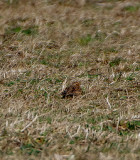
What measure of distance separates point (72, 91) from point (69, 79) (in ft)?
1.79

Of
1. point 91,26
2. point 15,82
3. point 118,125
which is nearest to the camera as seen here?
point 118,125

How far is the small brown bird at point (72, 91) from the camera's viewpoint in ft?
14.7

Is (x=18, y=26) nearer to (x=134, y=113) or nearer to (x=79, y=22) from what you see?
(x=79, y=22)

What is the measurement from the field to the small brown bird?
79 mm

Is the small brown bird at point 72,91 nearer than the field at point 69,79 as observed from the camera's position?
No

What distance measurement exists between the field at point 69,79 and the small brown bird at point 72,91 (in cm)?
8

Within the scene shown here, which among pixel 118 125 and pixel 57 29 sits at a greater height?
pixel 57 29

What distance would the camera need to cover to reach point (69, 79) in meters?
5.04

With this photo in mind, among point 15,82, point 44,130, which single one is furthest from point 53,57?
point 44,130

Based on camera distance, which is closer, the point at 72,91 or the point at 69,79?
the point at 72,91

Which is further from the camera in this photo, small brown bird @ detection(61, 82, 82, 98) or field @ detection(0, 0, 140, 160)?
small brown bird @ detection(61, 82, 82, 98)

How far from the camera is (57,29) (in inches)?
298

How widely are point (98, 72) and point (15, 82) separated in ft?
4.32

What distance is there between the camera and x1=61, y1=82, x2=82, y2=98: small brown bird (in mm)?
4473
